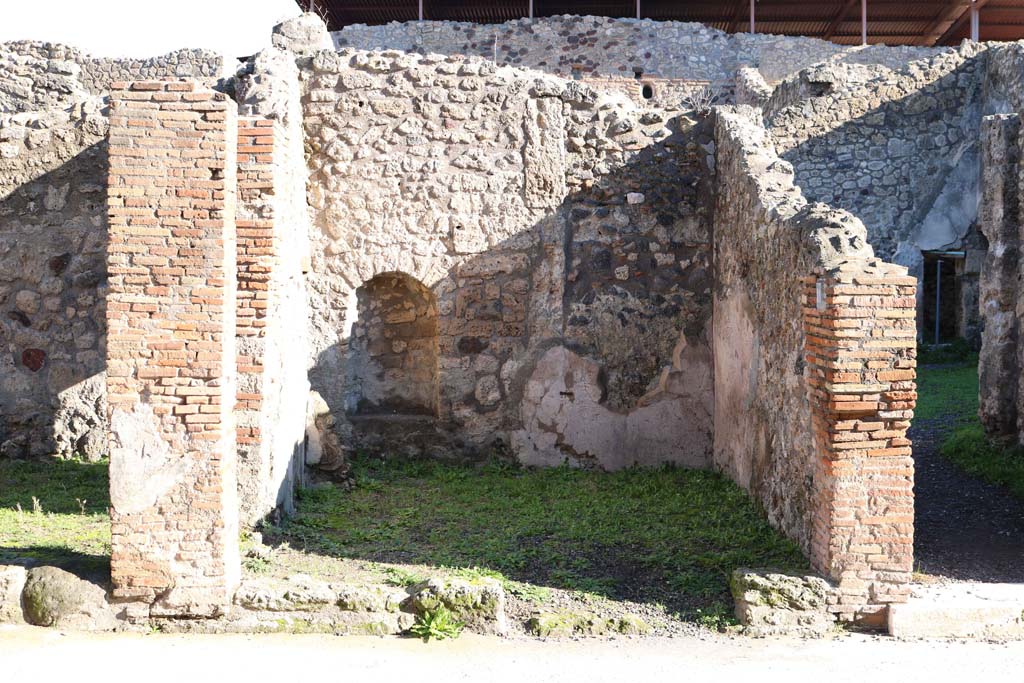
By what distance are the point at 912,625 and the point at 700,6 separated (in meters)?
17.4

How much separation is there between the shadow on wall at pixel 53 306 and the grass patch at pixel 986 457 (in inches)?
300

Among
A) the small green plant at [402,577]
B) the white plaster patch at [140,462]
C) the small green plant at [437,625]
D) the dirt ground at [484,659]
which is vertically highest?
the white plaster patch at [140,462]

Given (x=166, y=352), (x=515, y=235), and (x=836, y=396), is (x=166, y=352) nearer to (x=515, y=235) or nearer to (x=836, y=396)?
(x=836, y=396)

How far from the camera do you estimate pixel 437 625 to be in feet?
17.1

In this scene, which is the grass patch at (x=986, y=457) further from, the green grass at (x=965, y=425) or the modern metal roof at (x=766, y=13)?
the modern metal roof at (x=766, y=13)

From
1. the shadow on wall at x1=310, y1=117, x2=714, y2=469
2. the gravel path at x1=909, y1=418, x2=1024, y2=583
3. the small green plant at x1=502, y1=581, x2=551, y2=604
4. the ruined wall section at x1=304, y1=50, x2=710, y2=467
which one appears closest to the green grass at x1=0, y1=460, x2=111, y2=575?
the ruined wall section at x1=304, y1=50, x2=710, y2=467

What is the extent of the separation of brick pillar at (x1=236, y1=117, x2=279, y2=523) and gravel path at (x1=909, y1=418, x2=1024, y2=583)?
4.39 m

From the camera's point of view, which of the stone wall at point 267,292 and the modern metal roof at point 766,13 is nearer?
the stone wall at point 267,292

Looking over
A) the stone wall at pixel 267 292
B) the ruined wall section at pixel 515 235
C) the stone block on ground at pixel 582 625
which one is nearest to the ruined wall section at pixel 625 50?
the ruined wall section at pixel 515 235

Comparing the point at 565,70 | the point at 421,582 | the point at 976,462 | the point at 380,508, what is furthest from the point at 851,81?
the point at 421,582

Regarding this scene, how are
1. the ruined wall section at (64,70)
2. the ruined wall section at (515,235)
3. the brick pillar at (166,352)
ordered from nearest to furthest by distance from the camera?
the brick pillar at (166,352) < the ruined wall section at (515,235) < the ruined wall section at (64,70)

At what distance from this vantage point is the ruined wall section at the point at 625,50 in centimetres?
1669

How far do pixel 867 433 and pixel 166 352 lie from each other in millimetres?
3803

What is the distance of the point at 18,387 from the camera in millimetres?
8117
